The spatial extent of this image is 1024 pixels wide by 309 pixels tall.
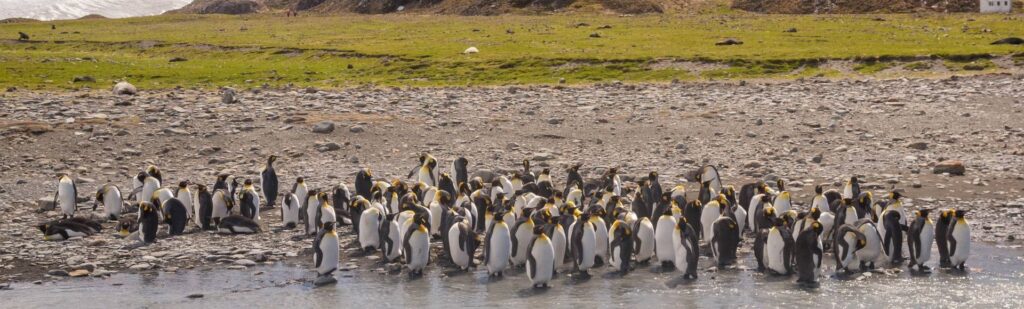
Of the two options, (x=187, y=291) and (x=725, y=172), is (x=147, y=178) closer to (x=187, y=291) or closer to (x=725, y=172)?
(x=187, y=291)

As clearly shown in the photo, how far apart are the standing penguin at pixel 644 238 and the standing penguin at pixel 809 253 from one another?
159cm

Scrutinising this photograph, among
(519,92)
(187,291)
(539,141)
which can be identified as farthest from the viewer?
(519,92)

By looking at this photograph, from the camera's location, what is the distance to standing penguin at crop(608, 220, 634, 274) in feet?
43.1

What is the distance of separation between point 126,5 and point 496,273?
13489 cm

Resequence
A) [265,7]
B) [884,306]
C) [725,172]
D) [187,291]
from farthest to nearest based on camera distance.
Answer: [265,7], [725,172], [187,291], [884,306]

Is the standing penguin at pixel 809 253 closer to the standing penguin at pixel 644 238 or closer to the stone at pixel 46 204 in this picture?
the standing penguin at pixel 644 238

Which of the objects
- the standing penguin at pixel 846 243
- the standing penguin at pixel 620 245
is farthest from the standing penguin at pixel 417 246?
the standing penguin at pixel 846 243

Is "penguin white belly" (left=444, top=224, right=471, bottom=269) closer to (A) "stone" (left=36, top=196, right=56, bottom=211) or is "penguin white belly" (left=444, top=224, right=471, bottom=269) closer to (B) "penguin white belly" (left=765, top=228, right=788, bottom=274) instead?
(B) "penguin white belly" (left=765, top=228, right=788, bottom=274)

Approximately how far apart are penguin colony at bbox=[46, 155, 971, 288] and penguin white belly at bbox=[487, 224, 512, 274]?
0.04ft

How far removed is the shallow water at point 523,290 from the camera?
12039mm

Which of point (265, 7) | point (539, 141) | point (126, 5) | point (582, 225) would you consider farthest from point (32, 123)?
point (126, 5)

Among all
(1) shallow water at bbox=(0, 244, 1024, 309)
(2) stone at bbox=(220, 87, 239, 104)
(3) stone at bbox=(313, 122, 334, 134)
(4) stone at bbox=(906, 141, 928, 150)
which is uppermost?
(2) stone at bbox=(220, 87, 239, 104)

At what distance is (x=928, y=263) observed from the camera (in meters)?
13.4

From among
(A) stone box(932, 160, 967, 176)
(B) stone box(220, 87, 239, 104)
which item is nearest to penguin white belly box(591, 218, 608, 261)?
(A) stone box(932, 160, 967, 176)
